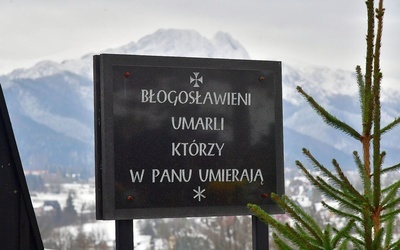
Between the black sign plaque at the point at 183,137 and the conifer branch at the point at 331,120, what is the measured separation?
3.67 ft

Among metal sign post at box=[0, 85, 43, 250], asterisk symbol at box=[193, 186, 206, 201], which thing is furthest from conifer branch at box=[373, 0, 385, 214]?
metal sign post at box=[0, 85, 43, 250]

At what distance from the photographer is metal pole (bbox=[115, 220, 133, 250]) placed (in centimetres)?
388

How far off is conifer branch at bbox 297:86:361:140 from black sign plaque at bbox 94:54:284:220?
1.12m

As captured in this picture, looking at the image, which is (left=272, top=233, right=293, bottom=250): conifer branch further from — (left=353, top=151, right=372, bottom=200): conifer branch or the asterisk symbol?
the asterisk symbol

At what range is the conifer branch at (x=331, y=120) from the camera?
2.79 meters

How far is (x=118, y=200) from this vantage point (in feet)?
12.5

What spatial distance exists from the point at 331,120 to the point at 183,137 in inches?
49.0

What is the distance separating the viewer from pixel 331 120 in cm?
285

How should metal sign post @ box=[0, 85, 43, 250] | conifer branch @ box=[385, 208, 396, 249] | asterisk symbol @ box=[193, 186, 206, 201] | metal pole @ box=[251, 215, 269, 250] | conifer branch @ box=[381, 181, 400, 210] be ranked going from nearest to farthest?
conifer branch @ box=[381, 181, 400, 210]
conifer branch @ box=[385, 208, 396, 249]
metal sign post @ box=[0, 85, 43, 250]
asterisk symbol @ box=[193, 186, 206, 201]
metal pole @ box=[251, 215, 269, 250]

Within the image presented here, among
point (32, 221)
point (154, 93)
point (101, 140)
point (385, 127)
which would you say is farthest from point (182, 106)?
point (385, 127)

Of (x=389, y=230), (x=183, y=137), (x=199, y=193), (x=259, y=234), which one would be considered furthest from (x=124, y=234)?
(x=389, y=230)

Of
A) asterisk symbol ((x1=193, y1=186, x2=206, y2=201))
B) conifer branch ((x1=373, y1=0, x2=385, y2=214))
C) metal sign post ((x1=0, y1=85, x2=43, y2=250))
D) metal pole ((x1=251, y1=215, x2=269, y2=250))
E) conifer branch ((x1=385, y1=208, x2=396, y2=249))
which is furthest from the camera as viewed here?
metal pole ((x1=251, y1=215, x2=269, y2=250))

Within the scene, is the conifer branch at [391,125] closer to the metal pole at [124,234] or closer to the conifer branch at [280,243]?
the conifer branch at [280,243]

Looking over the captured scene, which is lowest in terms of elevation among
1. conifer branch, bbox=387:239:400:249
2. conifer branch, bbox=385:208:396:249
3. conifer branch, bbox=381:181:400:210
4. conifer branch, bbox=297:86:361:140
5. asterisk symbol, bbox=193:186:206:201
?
conifer branch, bbox=387:239:400:249
